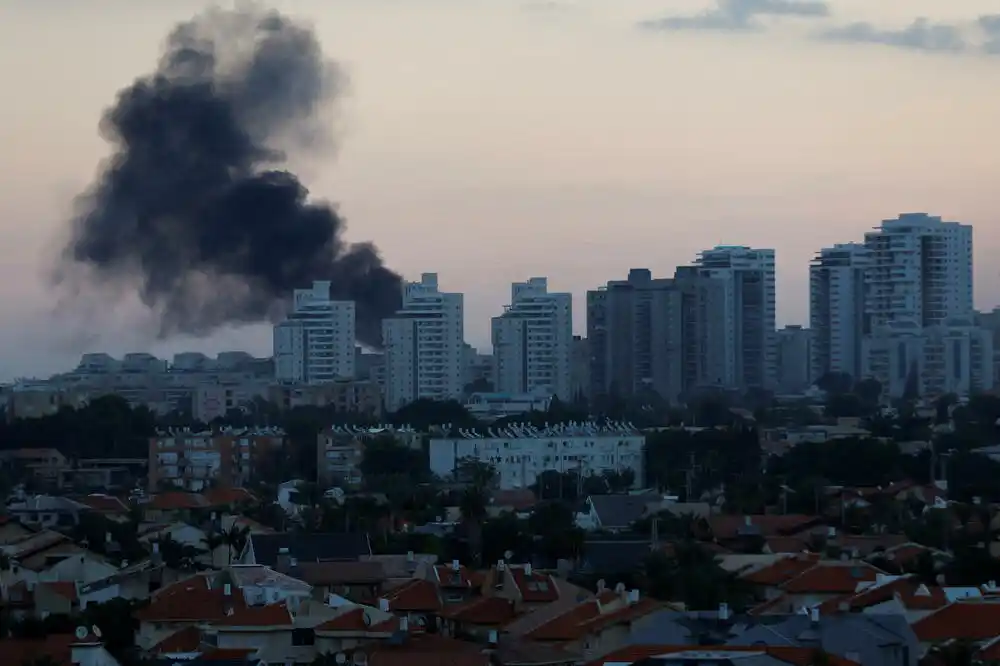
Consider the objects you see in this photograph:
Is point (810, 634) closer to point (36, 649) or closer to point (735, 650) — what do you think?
point (735, 650)

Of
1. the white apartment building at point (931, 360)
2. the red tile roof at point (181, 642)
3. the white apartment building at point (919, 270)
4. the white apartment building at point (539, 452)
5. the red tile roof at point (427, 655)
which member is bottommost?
the red tile roof at point (181, 642)

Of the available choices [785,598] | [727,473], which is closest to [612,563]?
[785,598]

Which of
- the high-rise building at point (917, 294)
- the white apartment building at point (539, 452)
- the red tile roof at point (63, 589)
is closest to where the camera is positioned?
the red tile roof at point (63, 589)

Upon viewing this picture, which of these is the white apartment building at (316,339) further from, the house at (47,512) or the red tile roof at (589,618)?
the red tile roof at (589,618)

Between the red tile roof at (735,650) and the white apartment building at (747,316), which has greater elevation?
the white apartment building at (747,316)

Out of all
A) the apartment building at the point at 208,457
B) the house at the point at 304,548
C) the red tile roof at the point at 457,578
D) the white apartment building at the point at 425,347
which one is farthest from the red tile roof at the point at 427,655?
the white apartment building at the point at 425,347

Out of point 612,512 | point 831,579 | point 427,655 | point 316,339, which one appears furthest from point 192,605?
point 316,339
